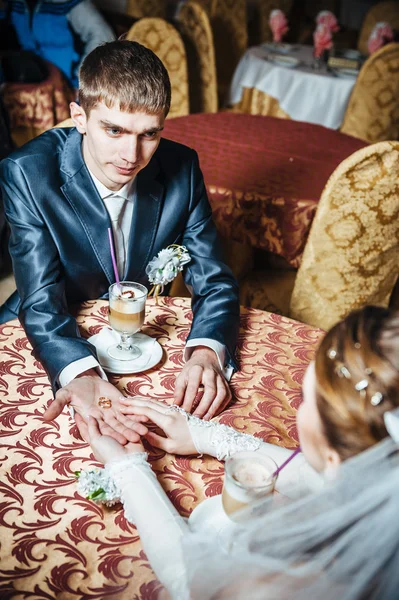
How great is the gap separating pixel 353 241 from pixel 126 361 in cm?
125

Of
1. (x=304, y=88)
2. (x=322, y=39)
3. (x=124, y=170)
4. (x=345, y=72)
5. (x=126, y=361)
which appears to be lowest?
(x=126, y=361)

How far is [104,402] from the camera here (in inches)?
51.4

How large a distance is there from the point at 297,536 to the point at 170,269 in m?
1.00

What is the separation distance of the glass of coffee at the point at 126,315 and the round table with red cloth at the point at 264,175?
1329mm

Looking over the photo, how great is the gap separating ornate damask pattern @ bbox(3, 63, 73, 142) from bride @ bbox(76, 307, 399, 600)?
13.5 feet

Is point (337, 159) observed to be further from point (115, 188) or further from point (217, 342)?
point (217, 342)

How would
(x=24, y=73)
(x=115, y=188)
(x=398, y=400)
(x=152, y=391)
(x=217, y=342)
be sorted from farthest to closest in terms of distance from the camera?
1. (x=24, y=73)
2. (x=115, y=188)
3. (x=217, y=342)
4. (x=152, y=391)
5. (x=398, y=400)

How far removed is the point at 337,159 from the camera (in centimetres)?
313

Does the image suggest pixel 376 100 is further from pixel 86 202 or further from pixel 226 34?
pixel 86 202

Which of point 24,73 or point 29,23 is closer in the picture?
point 24,73

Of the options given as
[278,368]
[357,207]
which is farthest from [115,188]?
[357,207]

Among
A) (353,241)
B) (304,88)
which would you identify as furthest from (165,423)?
(304,88)

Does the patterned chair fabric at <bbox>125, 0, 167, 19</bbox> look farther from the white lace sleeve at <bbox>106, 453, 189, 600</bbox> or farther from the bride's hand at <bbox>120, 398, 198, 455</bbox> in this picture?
the white lace sleeve at <bbox>106, 453, 189, 600</bbox>

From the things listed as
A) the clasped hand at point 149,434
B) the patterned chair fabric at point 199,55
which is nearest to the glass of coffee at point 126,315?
the clasped hand at point 149,434
